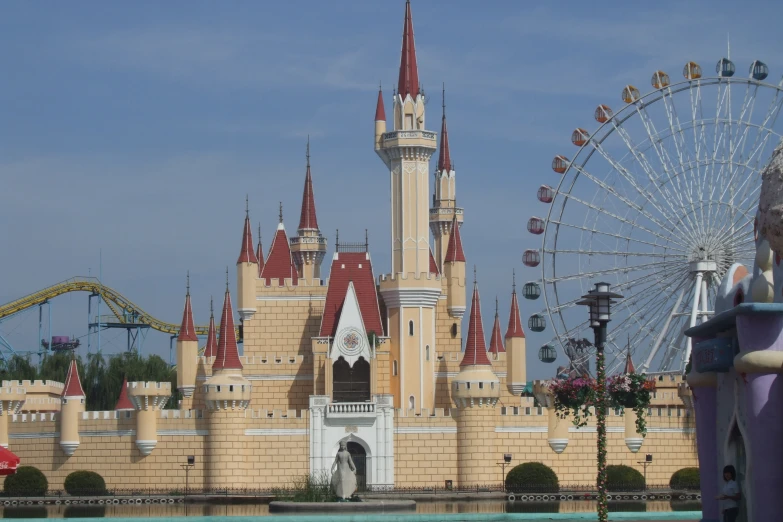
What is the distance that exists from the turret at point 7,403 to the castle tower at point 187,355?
733 cm

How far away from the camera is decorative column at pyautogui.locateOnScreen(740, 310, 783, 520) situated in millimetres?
24172

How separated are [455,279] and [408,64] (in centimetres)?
988

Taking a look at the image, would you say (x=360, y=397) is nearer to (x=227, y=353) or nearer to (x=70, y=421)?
(x=227, y=353)

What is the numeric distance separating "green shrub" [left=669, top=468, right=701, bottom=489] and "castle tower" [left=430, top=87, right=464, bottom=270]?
21.1 metres

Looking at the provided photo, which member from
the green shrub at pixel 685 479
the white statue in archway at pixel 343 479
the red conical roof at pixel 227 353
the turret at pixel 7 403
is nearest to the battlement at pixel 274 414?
the red conical roof at pixel 227 353

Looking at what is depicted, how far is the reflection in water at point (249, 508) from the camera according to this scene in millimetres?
49562

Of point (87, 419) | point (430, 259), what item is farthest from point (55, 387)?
point (430, 259)

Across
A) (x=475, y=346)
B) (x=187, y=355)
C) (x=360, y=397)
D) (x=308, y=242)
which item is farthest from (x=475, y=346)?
(x=308, y=242)

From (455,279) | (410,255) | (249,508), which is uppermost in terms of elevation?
(410,255)

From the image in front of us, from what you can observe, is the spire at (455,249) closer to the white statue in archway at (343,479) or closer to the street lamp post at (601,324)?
the white statue in archway at (343,479)

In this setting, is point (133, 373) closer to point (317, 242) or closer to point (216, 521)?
point (317, 242)

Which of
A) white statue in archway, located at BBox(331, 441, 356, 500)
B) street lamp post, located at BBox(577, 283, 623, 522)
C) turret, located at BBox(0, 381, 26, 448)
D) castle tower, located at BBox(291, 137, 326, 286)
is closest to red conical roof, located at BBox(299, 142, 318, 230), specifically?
castle tower, located at BBox(291, 137, 326, 286)

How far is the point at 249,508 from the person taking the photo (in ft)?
173

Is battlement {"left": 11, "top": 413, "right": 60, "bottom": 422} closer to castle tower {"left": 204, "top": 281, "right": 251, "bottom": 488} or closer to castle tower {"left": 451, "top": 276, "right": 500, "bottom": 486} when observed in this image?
castle tower {"left": 204, "top": 281, "right": 251, "bottom": 488}
